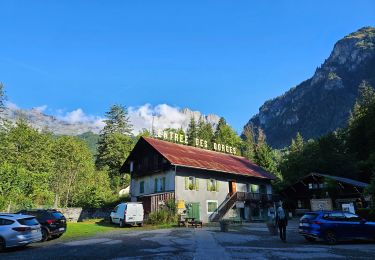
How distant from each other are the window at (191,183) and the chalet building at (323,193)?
13.1m

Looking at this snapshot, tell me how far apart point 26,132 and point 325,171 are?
51865 millimetres

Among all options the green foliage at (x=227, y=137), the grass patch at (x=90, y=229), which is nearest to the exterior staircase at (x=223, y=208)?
the grass patch at (x=90, y=229)

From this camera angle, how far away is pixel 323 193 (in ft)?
142

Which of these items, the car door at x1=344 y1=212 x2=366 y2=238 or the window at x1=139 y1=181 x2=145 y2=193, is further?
the window at x1=139 y1=181 x2=145 y2=193

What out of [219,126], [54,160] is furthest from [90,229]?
[219,126]

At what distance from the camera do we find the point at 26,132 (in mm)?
60469

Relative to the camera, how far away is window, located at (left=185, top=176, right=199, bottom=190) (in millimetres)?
36378


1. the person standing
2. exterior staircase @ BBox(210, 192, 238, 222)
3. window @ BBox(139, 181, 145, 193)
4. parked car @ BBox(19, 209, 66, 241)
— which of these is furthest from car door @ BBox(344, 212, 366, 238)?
window @ BBox(139, 181, 145, 193)

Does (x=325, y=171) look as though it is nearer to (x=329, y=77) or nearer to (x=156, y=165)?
(x=156, y=165)

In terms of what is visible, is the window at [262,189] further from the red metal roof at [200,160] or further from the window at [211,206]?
the window at [211,206]

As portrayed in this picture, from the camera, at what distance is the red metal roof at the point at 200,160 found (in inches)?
1444

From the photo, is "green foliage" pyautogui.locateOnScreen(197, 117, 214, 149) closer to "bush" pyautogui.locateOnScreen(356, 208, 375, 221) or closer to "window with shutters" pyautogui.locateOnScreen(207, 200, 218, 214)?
"window with shutters" pyautogui.locateOnScreen(207, 200, 218, 214)

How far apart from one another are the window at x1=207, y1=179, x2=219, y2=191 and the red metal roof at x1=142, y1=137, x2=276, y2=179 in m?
1.61

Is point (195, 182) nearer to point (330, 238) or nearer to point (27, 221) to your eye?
point (330, 238)
